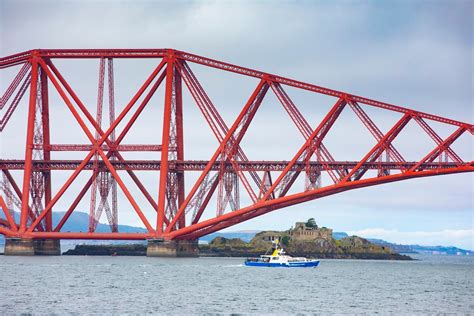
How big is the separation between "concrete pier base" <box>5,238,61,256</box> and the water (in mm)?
12234

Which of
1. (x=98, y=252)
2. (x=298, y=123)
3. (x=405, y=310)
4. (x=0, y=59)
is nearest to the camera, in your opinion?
(x=405, y=310)

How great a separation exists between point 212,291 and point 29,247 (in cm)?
4874

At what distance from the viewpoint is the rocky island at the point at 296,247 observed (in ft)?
500

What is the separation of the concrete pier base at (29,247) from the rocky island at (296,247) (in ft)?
93.9

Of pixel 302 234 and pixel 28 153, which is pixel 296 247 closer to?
pixel 302 234

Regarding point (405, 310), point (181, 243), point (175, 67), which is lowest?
point (405, 310)

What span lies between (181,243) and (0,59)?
97.9 feet

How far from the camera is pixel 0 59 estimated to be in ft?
391

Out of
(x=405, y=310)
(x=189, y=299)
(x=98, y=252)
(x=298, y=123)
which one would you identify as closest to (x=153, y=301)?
(x=189, y=299)

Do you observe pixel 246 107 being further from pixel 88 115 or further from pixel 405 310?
pixel 405 310

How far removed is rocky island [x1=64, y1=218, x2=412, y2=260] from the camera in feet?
500

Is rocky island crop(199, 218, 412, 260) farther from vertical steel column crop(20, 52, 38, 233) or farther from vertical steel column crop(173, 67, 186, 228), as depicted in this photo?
vertical steel column crop(20, 52, 38, 233)

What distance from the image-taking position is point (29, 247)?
115 meters

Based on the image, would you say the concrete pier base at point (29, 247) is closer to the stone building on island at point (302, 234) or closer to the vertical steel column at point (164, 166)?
the vertical steel column at point (164, 166)
